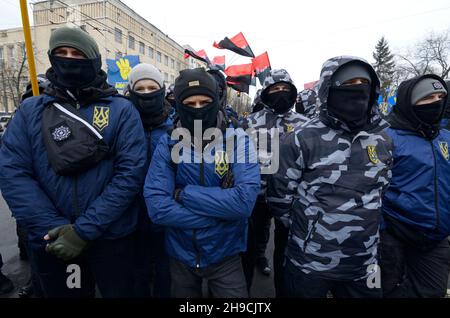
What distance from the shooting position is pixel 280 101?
118 inches

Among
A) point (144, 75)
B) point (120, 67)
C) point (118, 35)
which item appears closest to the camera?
point (144, 75)

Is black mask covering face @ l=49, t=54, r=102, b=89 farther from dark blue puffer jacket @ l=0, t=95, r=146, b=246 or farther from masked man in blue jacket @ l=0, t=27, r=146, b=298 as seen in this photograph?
dark blue puffer jacket @ l=0, t=95, r=146, b=246

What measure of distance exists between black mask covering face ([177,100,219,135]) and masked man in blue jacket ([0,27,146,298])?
35 centimetres

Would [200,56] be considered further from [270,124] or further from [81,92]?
[81,92]

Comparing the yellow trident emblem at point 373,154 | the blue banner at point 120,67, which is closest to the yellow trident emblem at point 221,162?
the yellow trident emblem at point 373,154

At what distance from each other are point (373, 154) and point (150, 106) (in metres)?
1.85

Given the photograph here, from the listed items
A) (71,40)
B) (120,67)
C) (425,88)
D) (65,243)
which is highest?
(120,67)

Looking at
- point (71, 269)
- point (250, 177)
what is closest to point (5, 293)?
point (71, 269)

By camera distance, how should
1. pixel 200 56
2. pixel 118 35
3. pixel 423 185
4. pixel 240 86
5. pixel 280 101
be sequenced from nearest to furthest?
pixel 423 185 → pixel 280 101 → pixel 240 86 → pixel 200 56 → pixel 118 35

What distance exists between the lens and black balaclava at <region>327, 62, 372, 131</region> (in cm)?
168

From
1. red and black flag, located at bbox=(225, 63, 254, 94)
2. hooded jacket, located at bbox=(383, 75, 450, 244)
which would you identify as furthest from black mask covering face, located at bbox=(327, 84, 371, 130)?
red and black flag, located at bbox=(225, 63, 254, 94)

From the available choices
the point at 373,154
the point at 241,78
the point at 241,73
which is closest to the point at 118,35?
the point at 241,73
